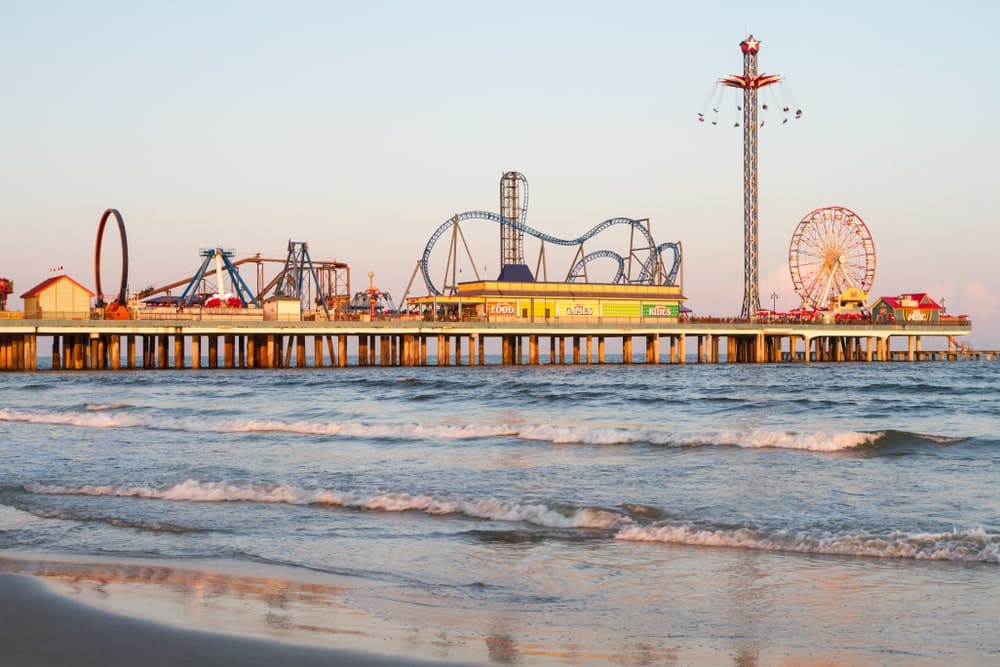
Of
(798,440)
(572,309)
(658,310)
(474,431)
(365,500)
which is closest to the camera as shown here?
(365,500)

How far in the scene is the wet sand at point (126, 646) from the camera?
18.9 feet

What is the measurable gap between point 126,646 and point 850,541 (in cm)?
654

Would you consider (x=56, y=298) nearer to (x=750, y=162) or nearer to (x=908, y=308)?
(x=750, y=162)

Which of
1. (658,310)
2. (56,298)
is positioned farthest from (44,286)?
(658,310)

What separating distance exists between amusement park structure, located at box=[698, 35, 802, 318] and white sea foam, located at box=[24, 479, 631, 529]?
71139mm

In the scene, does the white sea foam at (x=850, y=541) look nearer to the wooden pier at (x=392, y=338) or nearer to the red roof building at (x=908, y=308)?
the wooden pier at (x=392, y=338)

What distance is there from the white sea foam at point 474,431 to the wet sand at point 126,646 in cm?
1400

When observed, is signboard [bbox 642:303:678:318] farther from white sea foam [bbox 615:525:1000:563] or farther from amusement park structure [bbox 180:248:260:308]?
white sea foam [bbox 615:525:1000:563]

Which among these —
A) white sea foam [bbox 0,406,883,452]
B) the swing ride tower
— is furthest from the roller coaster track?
white sea foam [bbox 0,406,883,452]

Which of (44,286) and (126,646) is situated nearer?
(126,646)

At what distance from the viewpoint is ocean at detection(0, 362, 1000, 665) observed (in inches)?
270

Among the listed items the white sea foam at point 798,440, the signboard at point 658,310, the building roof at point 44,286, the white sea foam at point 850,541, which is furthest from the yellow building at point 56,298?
the white sea foam at point 850,541

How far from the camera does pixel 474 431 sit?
73.8 ft

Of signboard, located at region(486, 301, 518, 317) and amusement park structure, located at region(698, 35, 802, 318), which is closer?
signboard, located at region(486, 301, 518, 317)
